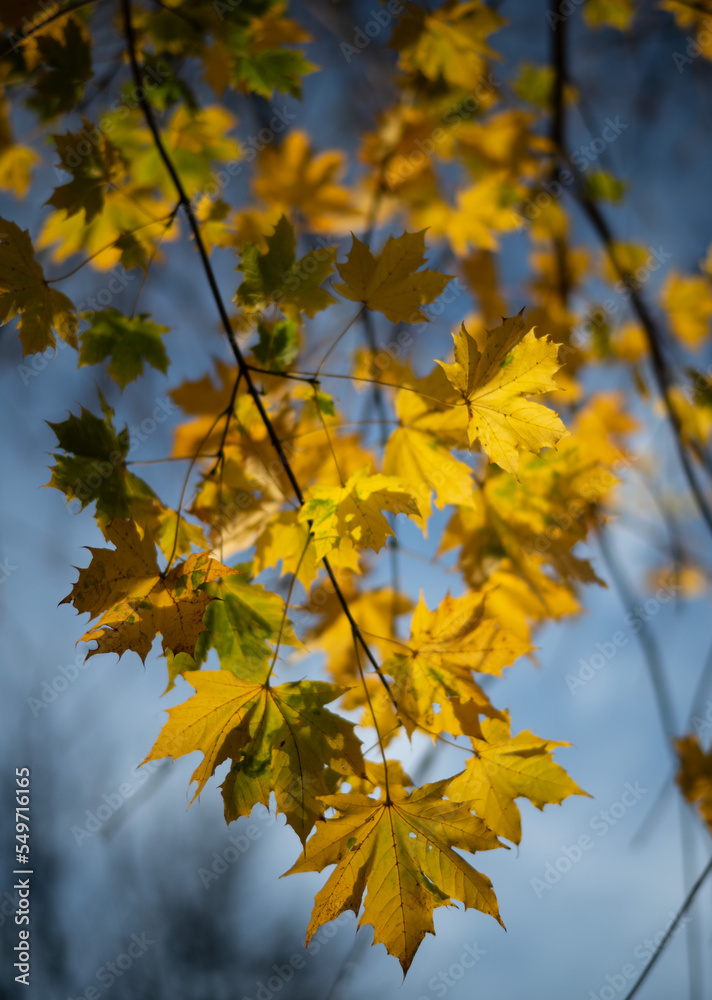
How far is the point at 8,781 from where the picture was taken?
3143 millimetres

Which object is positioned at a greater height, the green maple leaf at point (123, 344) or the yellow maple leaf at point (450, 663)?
the green maple leaf at point (123, 344)

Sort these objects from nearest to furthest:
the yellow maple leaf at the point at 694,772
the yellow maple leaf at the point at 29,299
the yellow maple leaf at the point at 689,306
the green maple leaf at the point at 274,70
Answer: the yellow maple leaf at the point at 29,299, the green maple leaf at the point at 274,70, the yellow maple leaf at the point at 694,772, the yellow maple leaf at the point at 689,306

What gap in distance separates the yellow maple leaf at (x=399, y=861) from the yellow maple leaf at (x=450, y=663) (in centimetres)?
15

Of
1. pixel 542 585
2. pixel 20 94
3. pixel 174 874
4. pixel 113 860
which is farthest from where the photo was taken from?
pixel 174 874

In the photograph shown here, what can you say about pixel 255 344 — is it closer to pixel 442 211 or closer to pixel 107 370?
pixel 107 370

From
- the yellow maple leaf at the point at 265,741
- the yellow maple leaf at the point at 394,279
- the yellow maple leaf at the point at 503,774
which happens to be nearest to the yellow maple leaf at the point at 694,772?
the yellow maple leaf at the point at 503,774

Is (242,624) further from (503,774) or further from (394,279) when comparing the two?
(394,279)

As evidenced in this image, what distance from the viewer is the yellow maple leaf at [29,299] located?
1.03 m

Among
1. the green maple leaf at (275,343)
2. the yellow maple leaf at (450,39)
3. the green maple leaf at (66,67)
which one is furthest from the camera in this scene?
the yellow maple leaf at (450,39)

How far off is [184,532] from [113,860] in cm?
343

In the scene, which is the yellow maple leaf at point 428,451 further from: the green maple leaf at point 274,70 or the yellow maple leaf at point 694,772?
the yellow maple leaf at point 694,772

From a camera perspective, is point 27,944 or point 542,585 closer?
point 542,585

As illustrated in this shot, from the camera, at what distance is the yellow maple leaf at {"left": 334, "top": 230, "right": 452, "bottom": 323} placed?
1.00m

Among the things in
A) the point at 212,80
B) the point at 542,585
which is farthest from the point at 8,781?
the point at 212,80
